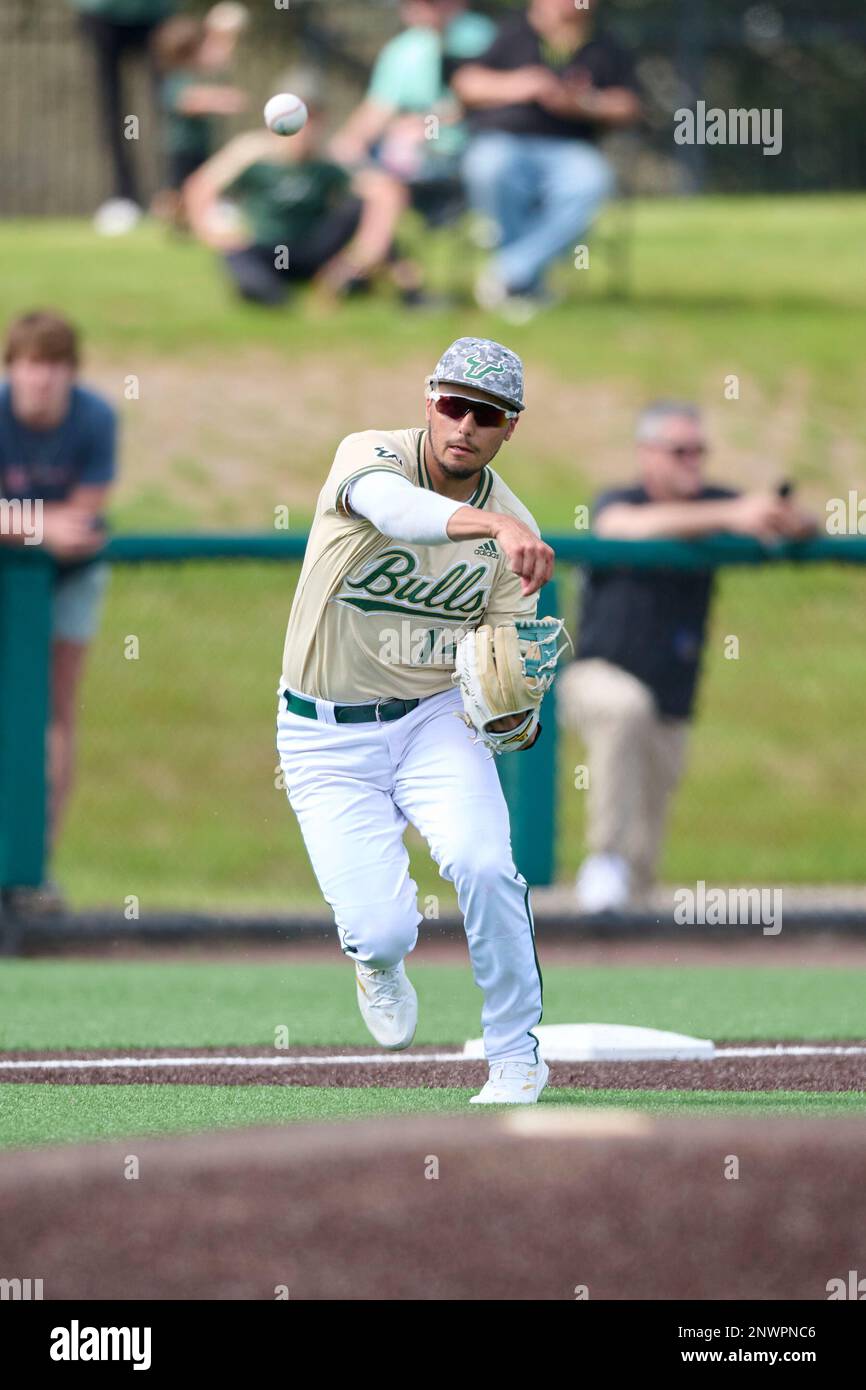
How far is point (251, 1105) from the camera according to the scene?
231 inches

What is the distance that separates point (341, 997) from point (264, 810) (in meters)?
2.56

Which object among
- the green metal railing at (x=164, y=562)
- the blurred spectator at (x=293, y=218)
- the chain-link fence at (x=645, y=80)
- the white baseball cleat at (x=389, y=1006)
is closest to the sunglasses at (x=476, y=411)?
the white baseball cleat at (x=389, y=1006)

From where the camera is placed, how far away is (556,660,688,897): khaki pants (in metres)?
9.85

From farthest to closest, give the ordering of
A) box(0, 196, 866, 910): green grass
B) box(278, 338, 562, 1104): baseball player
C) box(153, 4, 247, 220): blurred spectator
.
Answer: box(153, 4, 247, 220): blurred spectator → box(0, 196, 866, 910): green grass → box(278, 338, 562, 1104): baseball player

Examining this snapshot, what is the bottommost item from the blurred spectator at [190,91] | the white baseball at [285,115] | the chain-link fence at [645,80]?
the white baseball at [285,115]

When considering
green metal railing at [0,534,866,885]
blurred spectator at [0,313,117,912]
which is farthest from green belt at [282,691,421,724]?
blurred spectator at [0,313,117,912]

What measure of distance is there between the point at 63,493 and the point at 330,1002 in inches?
105

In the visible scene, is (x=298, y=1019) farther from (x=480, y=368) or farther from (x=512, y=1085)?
(x=480, y=368)

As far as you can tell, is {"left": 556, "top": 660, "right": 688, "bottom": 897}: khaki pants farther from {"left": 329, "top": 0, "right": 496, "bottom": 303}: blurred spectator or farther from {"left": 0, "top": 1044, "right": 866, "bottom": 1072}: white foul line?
{"left": 329, "top": 0, "right": 496, "bottom": 303}: blurred spectator

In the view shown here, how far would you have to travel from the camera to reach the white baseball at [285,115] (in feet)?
21.2

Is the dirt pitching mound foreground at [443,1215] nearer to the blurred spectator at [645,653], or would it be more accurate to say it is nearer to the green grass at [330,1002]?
the green grass at [330,1002]

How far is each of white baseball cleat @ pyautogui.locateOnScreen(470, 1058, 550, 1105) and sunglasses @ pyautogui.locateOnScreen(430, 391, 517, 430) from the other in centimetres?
154

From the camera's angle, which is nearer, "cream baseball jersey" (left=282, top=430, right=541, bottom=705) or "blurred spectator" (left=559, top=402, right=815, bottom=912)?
"cream baseball jersey" (left=282, top=430, right=541, bottom=705)

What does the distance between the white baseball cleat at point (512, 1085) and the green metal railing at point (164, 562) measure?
13.0 ft
